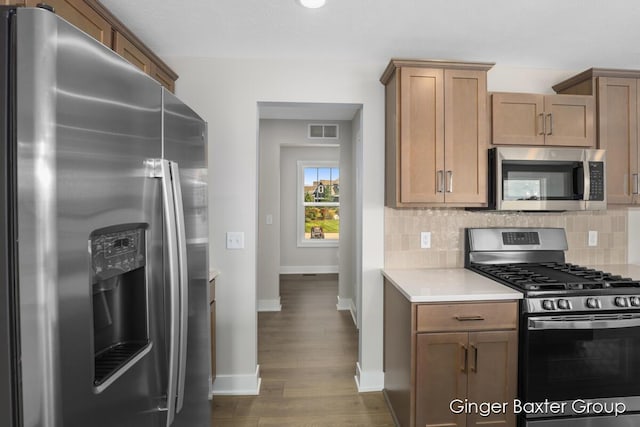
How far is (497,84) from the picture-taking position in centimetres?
264

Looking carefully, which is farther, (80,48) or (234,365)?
(234,365)

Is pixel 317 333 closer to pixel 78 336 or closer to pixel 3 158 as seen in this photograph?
pixel 78 336

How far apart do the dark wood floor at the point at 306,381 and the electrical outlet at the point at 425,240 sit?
118cm

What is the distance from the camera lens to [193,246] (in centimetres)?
125

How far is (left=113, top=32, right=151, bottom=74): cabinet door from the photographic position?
176 cm

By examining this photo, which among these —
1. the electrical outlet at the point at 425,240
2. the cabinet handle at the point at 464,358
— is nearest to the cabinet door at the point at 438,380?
the cabinet handle at the point at 464,358

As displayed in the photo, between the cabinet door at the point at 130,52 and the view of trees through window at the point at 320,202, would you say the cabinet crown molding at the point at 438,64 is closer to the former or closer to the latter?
the cabinet door at the point at 130,52

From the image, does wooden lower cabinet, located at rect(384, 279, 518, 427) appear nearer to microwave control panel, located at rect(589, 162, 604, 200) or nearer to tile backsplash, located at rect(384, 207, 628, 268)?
tile backsplash, located at rect(384, 207, 628, 268)

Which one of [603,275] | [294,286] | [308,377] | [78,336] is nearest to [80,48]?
[78,336]

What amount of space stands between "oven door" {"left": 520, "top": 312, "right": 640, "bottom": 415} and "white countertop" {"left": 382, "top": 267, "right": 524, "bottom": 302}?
0.80 feet

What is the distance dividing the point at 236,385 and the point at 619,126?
11.1 feet

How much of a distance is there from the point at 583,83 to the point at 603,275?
55.5 inches

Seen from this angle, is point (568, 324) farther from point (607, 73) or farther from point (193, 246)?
point (193, 246)

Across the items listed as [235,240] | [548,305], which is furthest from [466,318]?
[235,240]
